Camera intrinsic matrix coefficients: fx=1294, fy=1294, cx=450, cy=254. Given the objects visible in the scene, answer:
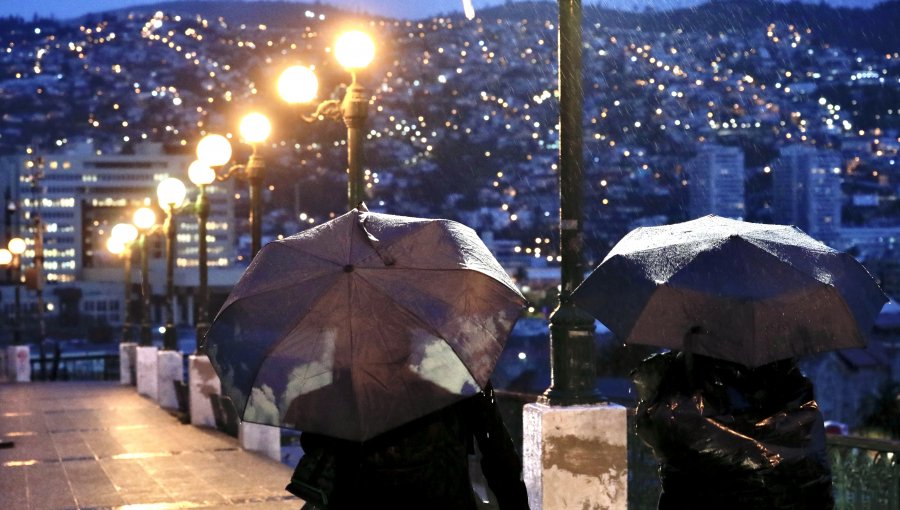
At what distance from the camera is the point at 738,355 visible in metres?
4.39

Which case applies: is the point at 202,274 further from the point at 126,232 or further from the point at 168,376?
the point at 126,232

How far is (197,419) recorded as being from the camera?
62.1 feet

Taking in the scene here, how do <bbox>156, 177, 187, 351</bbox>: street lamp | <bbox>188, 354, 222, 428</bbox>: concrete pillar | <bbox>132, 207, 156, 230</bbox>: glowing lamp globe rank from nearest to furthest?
1. <bbox>188, 354, 222, 428</bbox>: concrete pillar
2. <bbox>156, 177, 187, 351</bbox>: street lamp
3. <bbox>132, 207, 156, 230</bbox>: glowing lamp globe

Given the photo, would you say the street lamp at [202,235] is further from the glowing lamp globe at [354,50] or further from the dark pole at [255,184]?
the glowing lamp globe at [354,50]

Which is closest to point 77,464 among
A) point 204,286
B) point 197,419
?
point 197,419

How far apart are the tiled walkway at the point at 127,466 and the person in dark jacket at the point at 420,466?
21.2 ft

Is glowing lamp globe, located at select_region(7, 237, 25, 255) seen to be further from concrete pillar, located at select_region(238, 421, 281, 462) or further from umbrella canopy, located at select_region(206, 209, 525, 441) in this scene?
umbrella canopy, located at select_region(206, 209, 525, 441)

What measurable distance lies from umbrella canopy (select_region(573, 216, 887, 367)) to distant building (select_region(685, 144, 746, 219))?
125m

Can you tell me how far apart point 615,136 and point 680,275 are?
172020 millimetres

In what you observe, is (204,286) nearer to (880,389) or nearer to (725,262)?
(725,262)

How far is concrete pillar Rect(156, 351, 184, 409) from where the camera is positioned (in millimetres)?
24058

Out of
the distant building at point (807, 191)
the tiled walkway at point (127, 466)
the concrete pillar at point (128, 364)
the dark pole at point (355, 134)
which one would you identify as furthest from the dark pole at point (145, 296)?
the distant building at point (807, 191)

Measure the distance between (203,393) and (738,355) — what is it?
15.3 metres

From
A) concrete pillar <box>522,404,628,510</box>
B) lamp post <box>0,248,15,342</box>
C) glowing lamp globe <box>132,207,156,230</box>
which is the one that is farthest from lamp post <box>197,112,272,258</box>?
lamp post <box>0,248,15,342</box>
